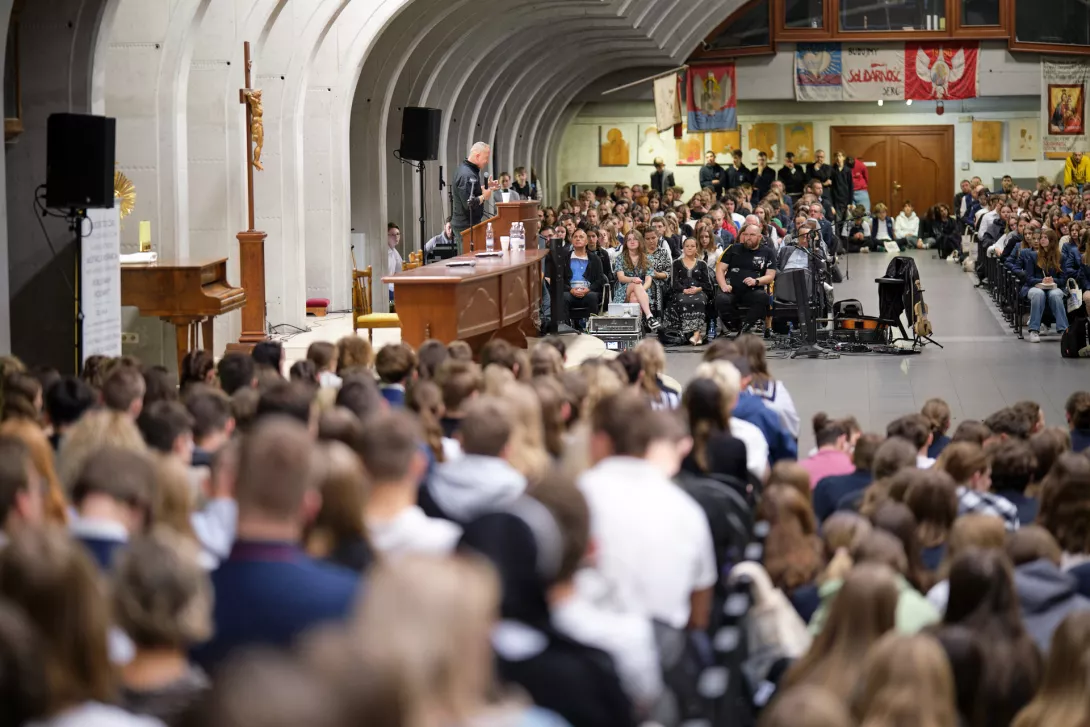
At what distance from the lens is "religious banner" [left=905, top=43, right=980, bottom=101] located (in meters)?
34.0

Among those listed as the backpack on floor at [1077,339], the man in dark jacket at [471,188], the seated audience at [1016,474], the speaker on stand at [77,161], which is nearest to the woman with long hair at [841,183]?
the backpack on floor at [1077,339]

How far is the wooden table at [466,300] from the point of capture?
12383 mm

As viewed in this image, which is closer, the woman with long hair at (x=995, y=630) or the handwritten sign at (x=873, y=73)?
the woman with long hair at (x=995, y=630)

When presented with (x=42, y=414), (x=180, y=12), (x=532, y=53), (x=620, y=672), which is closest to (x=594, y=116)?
(x=532, y=53)

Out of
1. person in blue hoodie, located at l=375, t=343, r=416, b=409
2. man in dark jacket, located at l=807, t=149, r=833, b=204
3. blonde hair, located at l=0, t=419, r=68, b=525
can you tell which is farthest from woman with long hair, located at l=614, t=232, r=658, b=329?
man in dark jacket, located at l=807, t=149, r=833, b=204

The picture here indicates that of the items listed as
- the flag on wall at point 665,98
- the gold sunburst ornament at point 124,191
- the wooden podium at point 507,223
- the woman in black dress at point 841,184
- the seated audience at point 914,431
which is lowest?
the seated audience at point 914,431

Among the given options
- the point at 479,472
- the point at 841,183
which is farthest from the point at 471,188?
the point at 841,183

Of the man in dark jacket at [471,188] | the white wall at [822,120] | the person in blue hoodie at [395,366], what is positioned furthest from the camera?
the white wall at [822,120]

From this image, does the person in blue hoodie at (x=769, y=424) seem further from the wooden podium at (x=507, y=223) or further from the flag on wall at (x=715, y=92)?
the flag on wall at (x=715, y=92)

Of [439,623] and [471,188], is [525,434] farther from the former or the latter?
[471,188]

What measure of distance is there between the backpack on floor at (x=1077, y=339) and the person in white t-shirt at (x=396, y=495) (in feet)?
40.6

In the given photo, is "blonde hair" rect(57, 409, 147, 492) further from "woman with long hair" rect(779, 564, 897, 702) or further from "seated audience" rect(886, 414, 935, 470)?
"seated audience" rect(886, 414, 935, 470)

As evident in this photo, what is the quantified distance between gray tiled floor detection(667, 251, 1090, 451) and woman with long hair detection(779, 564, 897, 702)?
23.9ft

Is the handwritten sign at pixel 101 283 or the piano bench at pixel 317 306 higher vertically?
the handwritten sign at pixel 101 283
